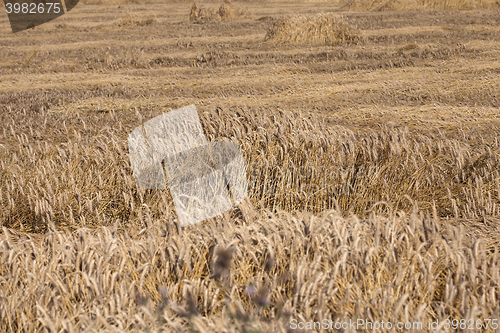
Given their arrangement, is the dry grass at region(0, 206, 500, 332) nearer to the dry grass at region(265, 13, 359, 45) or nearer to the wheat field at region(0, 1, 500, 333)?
the wheat field at region(0, 1, 500, 333)

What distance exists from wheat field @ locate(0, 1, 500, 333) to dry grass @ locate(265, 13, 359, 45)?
131 inches

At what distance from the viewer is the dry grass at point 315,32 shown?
40.6 feet

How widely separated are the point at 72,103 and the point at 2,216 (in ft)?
14.6

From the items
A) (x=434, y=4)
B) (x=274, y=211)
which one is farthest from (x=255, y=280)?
(x=434, y=4)

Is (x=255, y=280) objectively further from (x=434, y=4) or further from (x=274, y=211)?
(x=434, y=4)

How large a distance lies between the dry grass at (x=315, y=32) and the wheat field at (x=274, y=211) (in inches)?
131

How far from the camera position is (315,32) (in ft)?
40.9

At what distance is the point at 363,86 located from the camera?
312 inches

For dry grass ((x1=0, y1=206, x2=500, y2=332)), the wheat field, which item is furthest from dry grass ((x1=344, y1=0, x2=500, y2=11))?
dry grass ((x1=0, y1=206, x2=500, y2=332))

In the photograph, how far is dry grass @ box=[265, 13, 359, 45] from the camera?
1238cm

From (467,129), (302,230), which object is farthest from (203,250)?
(467,129)

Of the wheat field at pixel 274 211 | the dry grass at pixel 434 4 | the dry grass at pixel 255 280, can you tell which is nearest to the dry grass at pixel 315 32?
the wheat field at pixel 274 211

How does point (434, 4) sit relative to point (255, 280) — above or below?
above

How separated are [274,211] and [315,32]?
10.0 m
